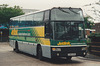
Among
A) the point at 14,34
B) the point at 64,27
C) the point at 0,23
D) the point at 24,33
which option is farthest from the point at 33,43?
the point at 0,23

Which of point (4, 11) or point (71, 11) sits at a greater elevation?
point (4, 11)

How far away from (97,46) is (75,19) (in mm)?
4317

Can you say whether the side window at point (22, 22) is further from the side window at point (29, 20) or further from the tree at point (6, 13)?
the tree at point (6, 13)

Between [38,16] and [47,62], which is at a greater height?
[38,16]

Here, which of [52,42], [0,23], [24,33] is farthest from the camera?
[0,23]

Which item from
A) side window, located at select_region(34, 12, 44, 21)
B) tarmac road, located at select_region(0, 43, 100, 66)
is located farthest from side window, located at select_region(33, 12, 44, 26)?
tarmac road, located at select_region(0, 43, 100, 66)

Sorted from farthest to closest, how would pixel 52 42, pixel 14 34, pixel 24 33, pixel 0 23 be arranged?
pixel 0 23, pixel 14 34, pixel 24 33, pixel 52 42

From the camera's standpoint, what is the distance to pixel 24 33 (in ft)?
72.3

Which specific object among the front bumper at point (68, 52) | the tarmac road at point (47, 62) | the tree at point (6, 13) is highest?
the tree at point (6, 13)

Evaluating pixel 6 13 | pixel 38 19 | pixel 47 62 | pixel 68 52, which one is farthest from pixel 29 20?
pixel 6 13

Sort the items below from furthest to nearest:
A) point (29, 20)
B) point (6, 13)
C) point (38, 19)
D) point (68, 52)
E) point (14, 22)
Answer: point (6, 13) → point (14, 22) → point (29, 20) → point (38, 19) → point (68, 52)

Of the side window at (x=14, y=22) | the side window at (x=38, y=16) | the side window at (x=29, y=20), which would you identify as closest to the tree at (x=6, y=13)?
the side window at (x=14, y=22)

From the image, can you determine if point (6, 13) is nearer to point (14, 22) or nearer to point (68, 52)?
point (14, 22)

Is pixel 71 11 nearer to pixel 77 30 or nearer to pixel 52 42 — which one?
pixel 77 30
